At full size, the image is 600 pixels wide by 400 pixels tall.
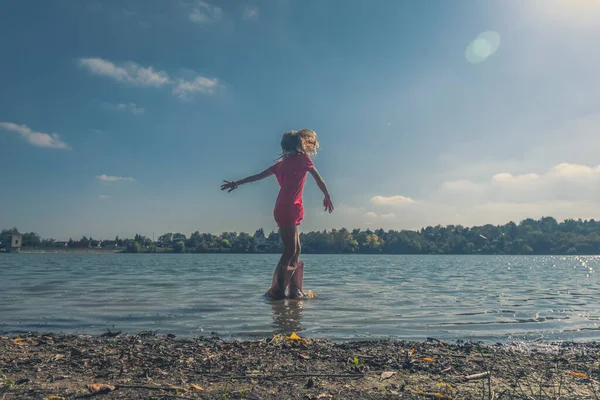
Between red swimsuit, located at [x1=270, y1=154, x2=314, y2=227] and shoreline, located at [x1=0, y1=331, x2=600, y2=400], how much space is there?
147 inches

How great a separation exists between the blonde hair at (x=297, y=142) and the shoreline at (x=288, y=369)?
14.7 ft

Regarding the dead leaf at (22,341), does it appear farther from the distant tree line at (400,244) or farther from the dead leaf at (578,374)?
the distant tree line at (400,244)

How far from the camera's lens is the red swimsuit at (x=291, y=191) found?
8227mm

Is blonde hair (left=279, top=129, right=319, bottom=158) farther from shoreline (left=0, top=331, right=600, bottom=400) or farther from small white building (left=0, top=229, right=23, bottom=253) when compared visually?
small white building (left=0, top=229, right=23, bottom=253)

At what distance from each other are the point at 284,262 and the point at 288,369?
4926 mm

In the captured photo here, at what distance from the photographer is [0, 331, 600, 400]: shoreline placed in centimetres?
286

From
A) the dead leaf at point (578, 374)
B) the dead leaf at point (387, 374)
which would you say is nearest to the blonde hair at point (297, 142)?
the dead leaf at point (387, 374)

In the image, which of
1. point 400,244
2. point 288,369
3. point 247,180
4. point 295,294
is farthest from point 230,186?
point 400,244

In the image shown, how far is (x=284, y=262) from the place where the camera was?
8.34 m

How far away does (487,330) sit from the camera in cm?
581

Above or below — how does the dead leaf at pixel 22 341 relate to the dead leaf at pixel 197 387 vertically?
below

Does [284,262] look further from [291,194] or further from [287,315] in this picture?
[287,315]

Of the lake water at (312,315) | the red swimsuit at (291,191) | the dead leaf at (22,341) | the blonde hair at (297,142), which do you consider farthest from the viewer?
the blonde hair at (297,142)

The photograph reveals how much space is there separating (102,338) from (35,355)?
106 cm
